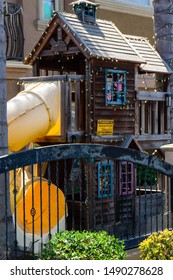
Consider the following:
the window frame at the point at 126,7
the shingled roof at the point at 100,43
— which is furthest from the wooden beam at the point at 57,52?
the window frame at the point at 126,7

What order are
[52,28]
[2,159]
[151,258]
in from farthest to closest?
1. [52,28]
2. [151,258]
3. [2,159]

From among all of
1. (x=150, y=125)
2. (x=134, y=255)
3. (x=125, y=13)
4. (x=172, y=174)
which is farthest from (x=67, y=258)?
(x=125, y=13)

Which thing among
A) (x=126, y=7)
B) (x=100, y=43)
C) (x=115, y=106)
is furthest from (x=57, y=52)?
(x=126, y=7)

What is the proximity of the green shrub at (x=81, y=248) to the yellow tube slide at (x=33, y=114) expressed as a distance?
223 inches

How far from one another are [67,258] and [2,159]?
1517 mm

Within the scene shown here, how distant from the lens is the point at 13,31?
835 inches

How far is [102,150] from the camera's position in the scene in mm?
8086

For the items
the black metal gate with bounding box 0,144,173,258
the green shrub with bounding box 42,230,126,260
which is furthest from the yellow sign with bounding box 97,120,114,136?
the green shrub with bounding box 42,230,126,260

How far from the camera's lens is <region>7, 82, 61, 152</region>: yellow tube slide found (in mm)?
12617

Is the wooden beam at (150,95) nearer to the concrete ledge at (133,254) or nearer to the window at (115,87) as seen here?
the window at (115,87)

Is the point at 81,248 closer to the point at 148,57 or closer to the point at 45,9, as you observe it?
the point at 148,57

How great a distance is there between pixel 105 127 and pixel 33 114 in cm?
209

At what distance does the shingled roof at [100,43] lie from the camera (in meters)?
13.5

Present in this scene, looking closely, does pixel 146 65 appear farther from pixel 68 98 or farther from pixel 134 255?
pixel 134 255
